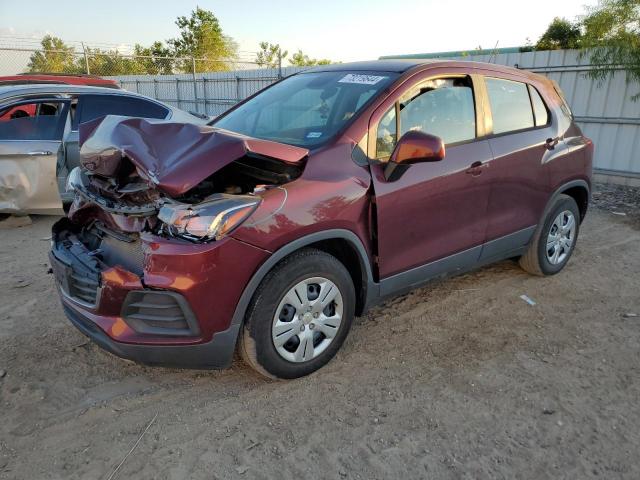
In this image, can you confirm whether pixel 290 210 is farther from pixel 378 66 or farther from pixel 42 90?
pixel 42 90

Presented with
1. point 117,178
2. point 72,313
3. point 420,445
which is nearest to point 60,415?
point 72,313

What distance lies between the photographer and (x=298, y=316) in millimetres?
2826

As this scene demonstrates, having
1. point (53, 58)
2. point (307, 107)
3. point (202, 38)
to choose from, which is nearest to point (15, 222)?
point (307, 107)

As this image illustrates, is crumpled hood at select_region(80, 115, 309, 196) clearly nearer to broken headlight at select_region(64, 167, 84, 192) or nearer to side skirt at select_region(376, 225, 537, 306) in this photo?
broken headlight at select_region(64, 167, 84, 192)

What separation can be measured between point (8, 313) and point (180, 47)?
40.4 meters

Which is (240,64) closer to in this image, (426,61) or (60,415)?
(426,61)

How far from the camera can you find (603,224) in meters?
6.56

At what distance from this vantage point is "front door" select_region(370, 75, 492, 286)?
10.2 feet

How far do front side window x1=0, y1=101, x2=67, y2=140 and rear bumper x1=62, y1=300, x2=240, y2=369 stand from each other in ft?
13.5

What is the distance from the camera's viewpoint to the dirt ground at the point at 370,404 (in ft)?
7.82

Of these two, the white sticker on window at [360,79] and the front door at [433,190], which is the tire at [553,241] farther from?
the white sticker on window at [360,79]

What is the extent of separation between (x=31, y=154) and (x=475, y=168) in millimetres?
4924

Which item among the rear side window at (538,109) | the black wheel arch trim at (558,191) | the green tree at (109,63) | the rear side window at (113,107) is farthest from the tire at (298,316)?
the green tree at (109,63)

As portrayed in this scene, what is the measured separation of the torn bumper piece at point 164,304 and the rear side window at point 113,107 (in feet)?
13.3
